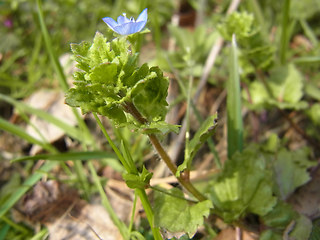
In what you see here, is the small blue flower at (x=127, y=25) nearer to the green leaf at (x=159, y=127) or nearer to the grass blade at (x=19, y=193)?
the green leaf at (x=159, y=127)

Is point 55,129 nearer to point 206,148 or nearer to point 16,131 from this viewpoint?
point 16,131

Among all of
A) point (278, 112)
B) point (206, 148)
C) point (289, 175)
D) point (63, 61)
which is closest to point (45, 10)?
point (63, 61)

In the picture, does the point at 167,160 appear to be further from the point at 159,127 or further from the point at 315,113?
the point at 315,113

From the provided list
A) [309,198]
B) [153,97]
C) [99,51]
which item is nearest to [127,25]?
[99,51]

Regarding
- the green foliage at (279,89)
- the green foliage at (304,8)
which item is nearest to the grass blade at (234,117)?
the green foliage at (279,89)

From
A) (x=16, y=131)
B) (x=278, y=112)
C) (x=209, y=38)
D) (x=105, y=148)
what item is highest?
(x=16, y=131)

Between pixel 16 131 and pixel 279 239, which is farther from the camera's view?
pixel 16 131

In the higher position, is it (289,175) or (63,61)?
(63,61)
